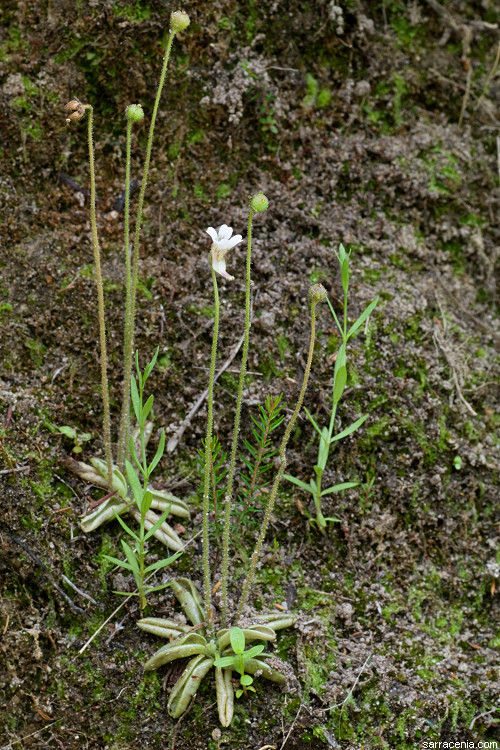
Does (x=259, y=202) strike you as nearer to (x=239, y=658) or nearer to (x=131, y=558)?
(x=131, y=558)

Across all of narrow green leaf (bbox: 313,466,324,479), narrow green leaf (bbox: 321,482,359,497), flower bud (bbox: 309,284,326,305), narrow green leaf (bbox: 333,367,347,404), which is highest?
flower bud (bbox: 309,284,326,305)

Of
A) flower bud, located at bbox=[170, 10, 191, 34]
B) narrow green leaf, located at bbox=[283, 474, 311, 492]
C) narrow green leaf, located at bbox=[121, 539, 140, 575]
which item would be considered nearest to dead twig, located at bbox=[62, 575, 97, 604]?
narrow green leaf, located at bbox=[121, 539, 140, 575]

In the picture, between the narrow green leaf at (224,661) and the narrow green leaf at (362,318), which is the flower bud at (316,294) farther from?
the narrow green leaf at (224,661)

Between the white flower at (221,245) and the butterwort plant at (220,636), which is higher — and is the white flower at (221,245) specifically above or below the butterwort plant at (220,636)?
above

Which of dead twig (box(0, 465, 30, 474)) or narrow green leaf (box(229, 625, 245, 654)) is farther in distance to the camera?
dead twig (box(0, 465, 30, 474))

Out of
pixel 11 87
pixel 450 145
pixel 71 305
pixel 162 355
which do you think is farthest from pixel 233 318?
pixel 450 145

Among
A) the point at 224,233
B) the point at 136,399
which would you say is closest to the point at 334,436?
the point at 136,399

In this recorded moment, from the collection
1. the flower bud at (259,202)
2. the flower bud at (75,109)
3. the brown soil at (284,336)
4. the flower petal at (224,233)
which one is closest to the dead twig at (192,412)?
the brown soil at (284,336)

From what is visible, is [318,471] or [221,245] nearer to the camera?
[221,245]

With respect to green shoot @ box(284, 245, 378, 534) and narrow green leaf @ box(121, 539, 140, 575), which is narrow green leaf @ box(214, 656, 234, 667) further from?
green shoot @ box(284, 245, 378, 534)

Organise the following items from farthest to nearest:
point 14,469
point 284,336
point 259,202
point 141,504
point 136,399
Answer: point 284,336 < point 14,469 < point 136,399 < point 141,504 < point 259,202

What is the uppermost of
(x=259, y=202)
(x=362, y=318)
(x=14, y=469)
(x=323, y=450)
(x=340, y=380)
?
(x=259, y=202)
